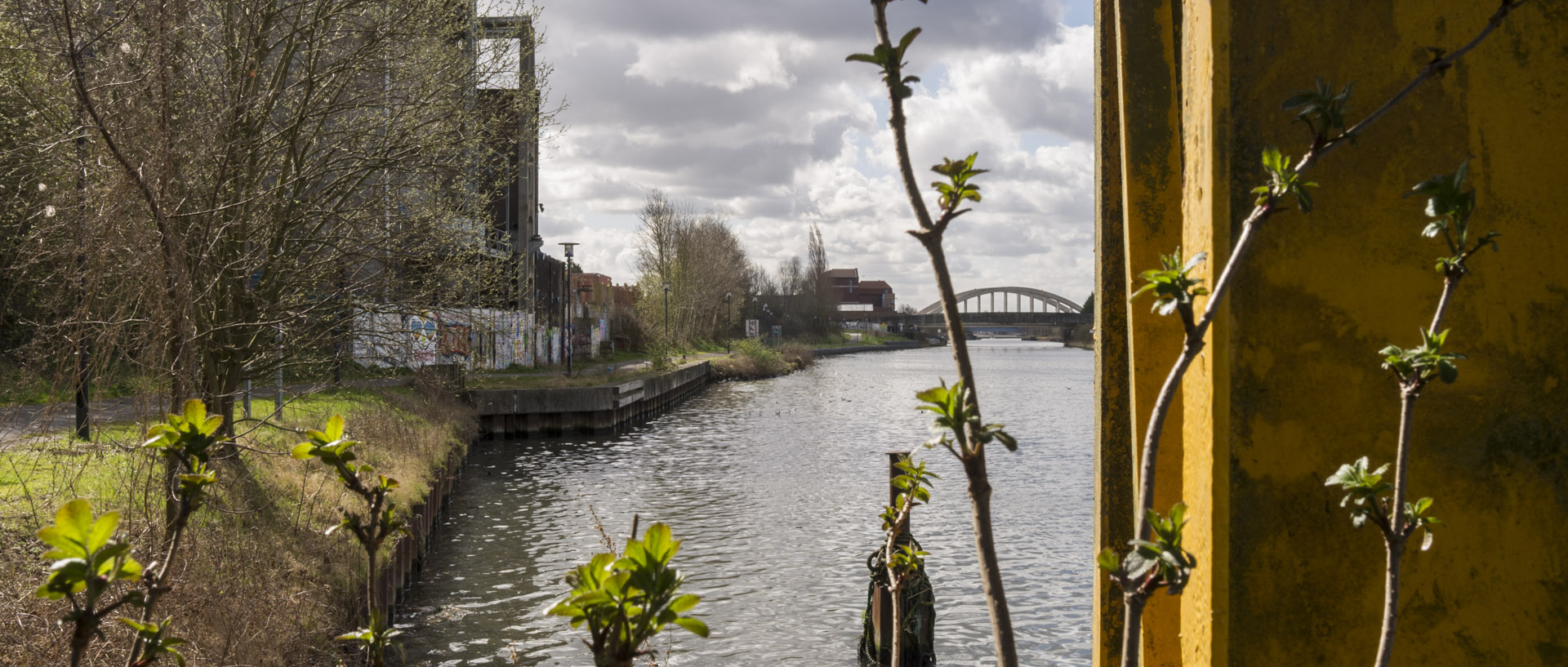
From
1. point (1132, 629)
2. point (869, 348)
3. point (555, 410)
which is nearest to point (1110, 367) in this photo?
point (1132, 629)

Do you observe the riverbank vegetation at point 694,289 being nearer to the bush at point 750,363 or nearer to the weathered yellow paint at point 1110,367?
the bush at point 750,363

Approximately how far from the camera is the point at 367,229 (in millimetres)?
11516

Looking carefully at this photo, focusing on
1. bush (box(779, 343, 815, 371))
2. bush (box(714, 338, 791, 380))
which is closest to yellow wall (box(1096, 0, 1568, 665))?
bush (box(714, 338, 791, 380))

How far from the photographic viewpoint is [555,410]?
2647cm

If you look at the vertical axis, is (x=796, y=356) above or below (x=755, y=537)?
above

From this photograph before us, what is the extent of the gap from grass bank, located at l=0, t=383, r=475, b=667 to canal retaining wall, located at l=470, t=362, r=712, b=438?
594 inches

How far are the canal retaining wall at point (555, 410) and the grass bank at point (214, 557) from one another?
1509cm

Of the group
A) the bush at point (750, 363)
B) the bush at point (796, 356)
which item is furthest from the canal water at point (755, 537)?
the bush at point (796, 356)

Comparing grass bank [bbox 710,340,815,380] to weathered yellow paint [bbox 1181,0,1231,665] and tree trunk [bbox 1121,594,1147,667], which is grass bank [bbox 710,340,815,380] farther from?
tree trunk [bbox 1121,594,1147,667]

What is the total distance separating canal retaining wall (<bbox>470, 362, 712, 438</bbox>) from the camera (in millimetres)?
25531

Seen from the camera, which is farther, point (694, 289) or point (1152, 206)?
point (694, 289)

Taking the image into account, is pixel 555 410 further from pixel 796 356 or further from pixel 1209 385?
pixel 796 356

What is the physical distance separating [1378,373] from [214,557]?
6.79m

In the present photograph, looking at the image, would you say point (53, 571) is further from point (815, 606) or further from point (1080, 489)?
point (1080, 489)
